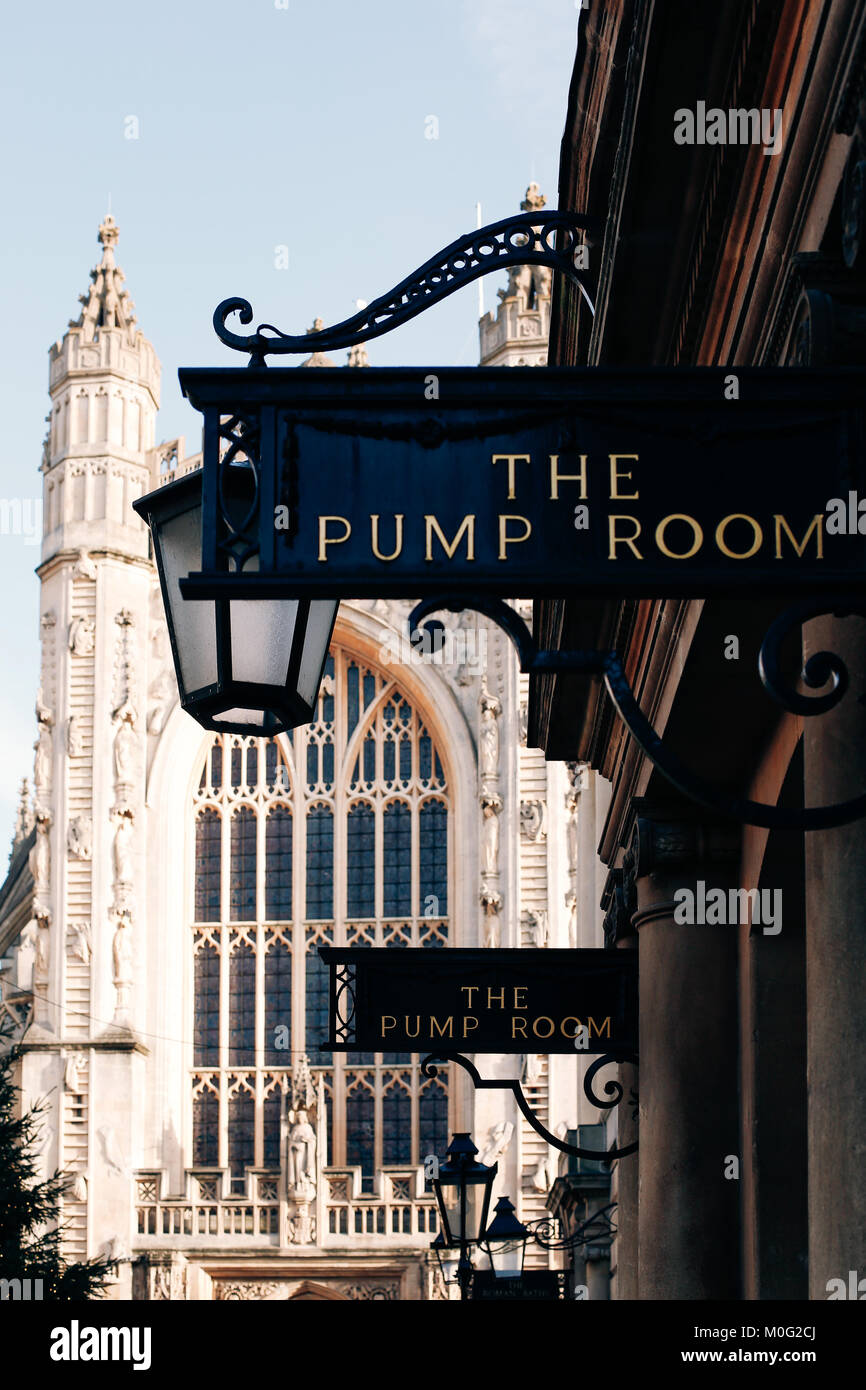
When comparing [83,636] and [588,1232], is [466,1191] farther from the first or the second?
[83,636]

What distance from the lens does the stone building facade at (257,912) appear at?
3378 cm

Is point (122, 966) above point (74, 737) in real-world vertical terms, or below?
below

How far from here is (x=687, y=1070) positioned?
23.9 ft

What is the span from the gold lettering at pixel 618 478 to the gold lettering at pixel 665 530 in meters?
0.07

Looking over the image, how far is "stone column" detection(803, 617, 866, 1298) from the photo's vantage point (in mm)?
3553

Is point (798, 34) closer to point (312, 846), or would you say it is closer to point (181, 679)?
point (181, 679)

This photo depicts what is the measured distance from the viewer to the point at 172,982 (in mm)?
35688

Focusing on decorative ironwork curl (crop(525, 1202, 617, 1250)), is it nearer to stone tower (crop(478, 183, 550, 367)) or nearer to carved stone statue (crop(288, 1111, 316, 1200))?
carved stone statue (crop(288, 1111, 316, 1200))

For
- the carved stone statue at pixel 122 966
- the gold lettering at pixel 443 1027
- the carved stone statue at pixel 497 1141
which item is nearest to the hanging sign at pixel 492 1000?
the gold lettering at pixel 443 1027

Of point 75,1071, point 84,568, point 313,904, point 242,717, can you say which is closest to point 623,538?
point 242,717

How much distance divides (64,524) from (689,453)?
34.6 m

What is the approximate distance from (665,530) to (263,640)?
3.08 ft

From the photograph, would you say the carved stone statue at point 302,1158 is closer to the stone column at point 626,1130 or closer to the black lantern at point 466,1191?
the black lantern at point 466,1191

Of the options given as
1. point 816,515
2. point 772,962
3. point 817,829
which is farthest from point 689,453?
point 772,962
